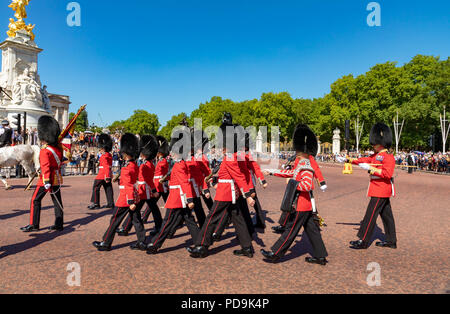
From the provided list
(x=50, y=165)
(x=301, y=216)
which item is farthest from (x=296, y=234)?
(x=50, y=165)

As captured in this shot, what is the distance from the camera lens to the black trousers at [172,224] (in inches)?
198

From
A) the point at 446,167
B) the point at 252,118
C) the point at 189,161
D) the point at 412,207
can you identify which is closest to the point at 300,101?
the point at 252,118

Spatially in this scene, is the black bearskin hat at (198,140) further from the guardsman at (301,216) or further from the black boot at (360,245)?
the black boot at (360,245)

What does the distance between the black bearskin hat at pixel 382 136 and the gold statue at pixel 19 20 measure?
26853mm

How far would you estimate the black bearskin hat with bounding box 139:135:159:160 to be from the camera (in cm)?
616

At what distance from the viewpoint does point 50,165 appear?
6.27 m

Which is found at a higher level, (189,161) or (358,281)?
(189,161)

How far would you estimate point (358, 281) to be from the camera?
4.09 metres

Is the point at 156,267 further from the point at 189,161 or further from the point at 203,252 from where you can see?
the point at 189,161

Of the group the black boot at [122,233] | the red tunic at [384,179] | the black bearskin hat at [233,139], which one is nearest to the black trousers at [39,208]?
the black boot at [122,233]

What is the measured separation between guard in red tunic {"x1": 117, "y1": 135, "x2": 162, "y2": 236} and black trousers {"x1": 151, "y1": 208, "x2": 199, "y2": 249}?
641mm

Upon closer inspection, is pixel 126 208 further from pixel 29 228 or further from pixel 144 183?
pixel 29 228

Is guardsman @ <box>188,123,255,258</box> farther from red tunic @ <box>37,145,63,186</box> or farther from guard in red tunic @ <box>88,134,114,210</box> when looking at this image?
guard in red tunic @ <box>88,134,114,210</box>

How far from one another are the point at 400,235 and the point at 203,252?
3781 millimetres
